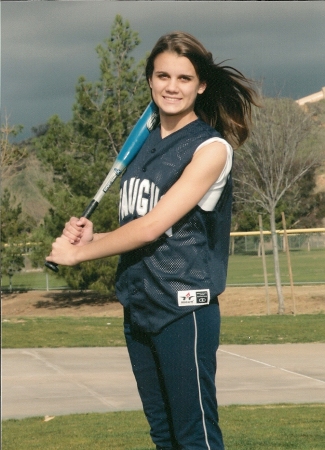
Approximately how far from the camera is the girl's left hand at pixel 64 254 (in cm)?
261

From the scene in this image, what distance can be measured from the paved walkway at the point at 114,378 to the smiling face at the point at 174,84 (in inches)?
194

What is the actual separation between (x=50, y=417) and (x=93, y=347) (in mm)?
4810

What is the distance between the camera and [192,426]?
262 cm

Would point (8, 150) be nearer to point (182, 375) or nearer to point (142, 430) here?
point (142, 430)

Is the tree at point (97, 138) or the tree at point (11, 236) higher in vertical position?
the tree at point (97, 138)

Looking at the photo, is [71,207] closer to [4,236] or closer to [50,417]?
[4,236]

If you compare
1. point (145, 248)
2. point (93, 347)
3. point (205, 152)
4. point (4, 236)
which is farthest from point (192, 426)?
point (4, 236)

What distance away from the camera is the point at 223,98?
113 inches

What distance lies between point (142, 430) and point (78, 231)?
372cm

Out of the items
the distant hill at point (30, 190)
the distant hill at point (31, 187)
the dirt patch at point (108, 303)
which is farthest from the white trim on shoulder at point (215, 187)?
the distant hill at point (30, 190)

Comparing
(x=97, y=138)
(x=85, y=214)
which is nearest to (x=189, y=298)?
(x=85, y=214)

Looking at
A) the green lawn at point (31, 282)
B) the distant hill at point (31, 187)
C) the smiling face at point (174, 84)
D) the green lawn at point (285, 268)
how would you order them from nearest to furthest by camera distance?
1. the smiling face at point (174, 84)
2. the distant hill at point (31, 187)
3. the green lawn at point (285, 268)
4. the green lawn at point (31, 282)

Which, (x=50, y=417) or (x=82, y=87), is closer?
(x=50, y=417)

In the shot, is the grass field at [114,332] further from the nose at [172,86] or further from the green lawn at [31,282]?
the green lawn at [31,282]
